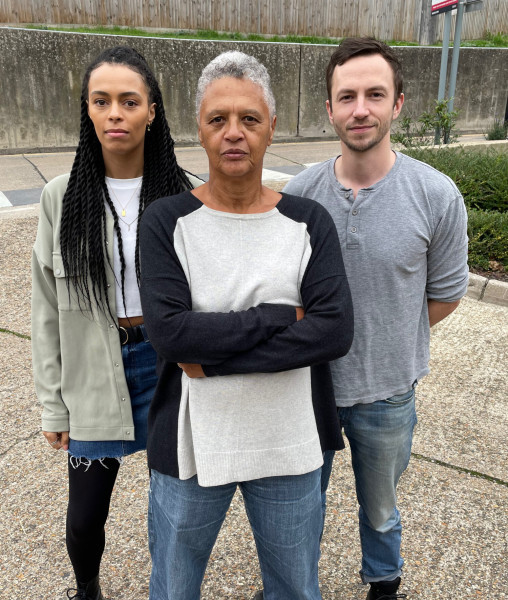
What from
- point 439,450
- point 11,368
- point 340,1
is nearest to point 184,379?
point 439,450

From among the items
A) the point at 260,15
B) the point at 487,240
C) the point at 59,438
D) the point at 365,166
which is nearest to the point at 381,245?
the point at 365,166

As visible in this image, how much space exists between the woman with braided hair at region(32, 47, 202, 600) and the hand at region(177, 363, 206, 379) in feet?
1.56

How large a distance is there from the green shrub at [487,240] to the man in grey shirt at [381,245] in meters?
4.14

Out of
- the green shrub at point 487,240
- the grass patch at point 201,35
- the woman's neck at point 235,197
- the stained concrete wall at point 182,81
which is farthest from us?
the grass patch at point 201,35

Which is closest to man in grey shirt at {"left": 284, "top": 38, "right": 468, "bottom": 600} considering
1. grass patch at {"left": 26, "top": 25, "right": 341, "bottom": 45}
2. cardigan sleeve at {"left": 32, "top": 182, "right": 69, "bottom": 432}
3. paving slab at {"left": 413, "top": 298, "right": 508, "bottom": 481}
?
cardigan sleeve at {"left": 32, "top": 182, "right": 69, "bottom": 432}

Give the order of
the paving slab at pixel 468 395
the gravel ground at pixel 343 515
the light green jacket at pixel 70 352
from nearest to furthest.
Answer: the light green jacket at pixel 70 352 < the gravel ground at pixel 343 515 < the paving slab at pixel 468 395

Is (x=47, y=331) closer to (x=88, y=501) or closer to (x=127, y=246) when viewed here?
(x=127, y=246)

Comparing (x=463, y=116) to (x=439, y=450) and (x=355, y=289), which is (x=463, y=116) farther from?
(x=355, y=289)

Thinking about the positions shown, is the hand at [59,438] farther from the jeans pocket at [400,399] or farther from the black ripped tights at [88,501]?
the jeans pocket at [400,399]

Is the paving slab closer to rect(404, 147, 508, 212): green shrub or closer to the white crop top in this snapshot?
the white crop top

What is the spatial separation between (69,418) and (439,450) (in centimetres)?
219

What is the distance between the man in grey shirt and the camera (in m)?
1.76

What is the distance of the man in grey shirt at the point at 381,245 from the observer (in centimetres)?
176

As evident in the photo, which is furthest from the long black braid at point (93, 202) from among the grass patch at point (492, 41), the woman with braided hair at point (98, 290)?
the grass patch at point (492, 41)
